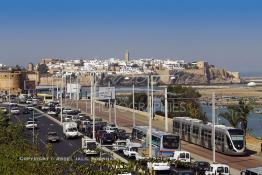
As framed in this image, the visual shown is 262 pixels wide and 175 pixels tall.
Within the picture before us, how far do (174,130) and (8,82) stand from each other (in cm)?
11648

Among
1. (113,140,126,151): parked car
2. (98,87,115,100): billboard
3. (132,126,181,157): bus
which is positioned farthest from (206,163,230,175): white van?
(98,87,115,100): billboard

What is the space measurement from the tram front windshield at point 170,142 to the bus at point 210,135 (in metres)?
2.83

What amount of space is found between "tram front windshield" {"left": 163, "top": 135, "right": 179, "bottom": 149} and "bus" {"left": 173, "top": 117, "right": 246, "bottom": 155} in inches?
112

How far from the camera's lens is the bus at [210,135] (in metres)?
37.3

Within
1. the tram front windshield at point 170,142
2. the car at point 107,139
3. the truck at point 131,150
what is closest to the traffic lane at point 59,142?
the car at point 107,139

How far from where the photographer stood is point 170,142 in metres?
37.8

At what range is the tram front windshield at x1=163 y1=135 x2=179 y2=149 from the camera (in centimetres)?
3769

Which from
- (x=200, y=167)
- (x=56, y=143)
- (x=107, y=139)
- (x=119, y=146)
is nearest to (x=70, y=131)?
(x=56, y=143)

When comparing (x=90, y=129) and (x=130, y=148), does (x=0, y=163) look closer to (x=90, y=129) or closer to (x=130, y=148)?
(x=130, y=148)

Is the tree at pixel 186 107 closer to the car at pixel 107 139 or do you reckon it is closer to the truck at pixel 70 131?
the truck at pixel 70 131

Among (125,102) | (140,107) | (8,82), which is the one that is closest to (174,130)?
(140,107)

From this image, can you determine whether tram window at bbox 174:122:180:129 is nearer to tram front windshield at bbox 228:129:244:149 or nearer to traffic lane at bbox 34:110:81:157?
traffic lane at bbox 34:110:81:157

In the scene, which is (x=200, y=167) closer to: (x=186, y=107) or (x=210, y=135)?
(x=210, y=135)

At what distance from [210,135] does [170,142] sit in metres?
3.73
